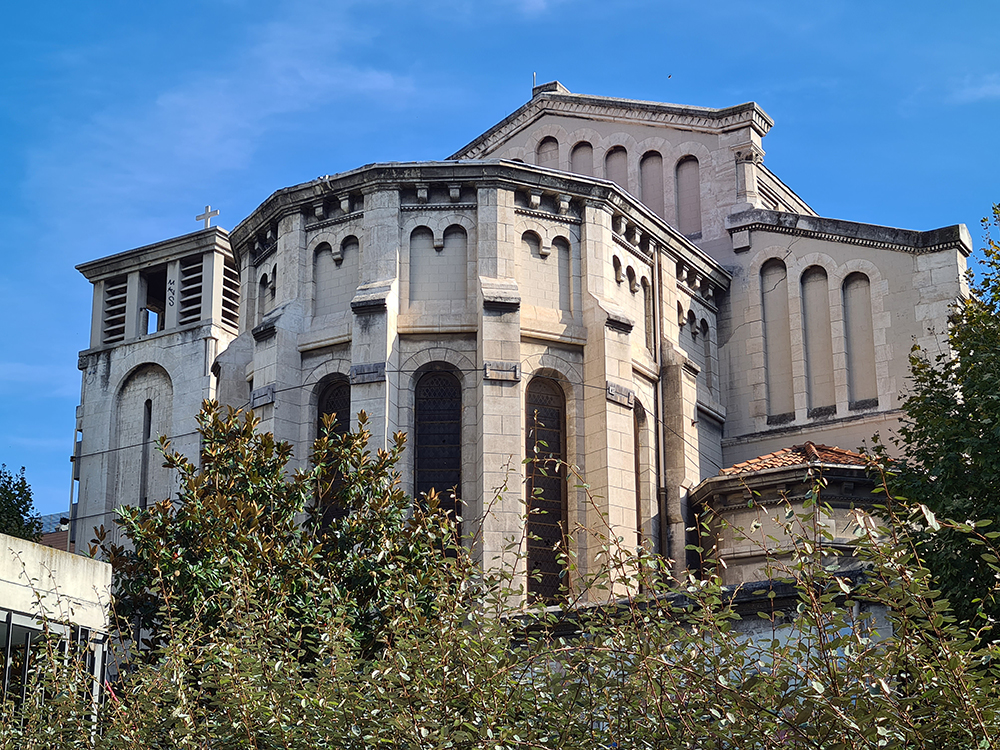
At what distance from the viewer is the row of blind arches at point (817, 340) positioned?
116 feet

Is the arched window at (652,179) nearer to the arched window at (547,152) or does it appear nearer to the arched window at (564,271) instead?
the arched window at (547,152)

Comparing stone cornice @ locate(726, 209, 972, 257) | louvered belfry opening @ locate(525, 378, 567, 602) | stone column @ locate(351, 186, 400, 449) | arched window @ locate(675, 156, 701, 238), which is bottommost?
Answer: louvered belfry opening @ locate(525, 378, 567, 602)

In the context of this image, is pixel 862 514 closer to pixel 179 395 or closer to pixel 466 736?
pixel 466 736

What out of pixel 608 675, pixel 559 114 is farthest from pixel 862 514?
pixel 559 114

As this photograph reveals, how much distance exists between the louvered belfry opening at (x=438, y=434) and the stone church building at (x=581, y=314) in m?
0.04

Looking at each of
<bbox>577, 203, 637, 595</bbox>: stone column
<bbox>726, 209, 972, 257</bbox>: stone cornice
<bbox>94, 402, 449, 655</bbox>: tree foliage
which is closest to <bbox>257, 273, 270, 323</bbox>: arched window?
<bbox>577, 203, 637, 595</bbox>: stone column

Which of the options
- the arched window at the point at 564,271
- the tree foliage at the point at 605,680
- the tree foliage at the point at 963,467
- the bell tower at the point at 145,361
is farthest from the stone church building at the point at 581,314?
the tree foliage at the point at 605,680

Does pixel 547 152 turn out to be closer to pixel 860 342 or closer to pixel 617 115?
pixel 617 115

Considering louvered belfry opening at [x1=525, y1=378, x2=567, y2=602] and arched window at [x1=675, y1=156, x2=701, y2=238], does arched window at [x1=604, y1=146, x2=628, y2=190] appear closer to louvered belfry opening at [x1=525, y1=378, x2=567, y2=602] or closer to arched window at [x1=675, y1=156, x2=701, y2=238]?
arched window at [x1=675, y1=156, x2=701, y2=238]

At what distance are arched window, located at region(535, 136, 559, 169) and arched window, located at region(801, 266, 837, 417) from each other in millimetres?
8553

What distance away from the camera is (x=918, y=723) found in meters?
8.33

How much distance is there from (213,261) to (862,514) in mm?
37824

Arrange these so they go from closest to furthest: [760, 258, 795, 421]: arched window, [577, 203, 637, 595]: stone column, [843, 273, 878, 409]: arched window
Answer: [577, 203, 637, 595]: stone column
[843, 273, 878, 409]: arched window
[760, 258, 795, 421]: arched window

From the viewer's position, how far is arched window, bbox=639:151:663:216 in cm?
3909
